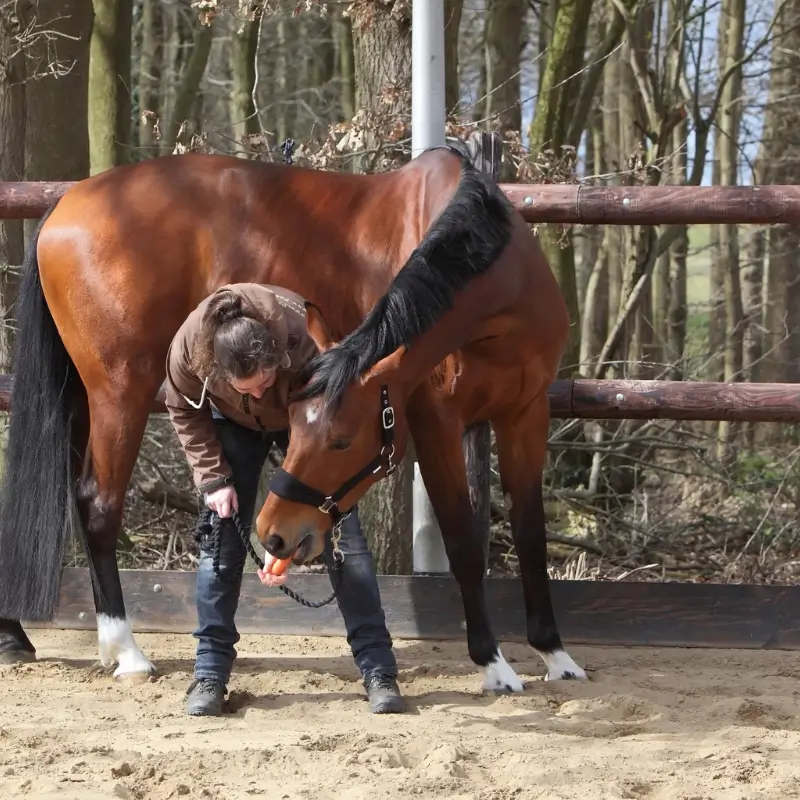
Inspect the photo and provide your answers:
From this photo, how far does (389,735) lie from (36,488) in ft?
5.39

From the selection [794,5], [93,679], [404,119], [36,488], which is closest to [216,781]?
[93,679]

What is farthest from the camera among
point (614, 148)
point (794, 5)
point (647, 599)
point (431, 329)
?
point (614, 148)

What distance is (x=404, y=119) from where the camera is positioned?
187 inches

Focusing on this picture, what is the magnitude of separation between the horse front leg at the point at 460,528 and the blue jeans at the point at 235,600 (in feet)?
1.15

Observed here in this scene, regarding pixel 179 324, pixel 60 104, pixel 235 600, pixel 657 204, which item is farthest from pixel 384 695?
pixel 60 104

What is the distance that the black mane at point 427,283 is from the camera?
10.0 ft

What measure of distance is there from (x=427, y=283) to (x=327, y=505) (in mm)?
705

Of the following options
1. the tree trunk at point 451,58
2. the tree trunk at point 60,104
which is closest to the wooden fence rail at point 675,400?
the tree trunk at point 60,104

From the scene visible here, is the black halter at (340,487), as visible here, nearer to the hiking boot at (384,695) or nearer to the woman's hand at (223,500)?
the woman's hand at (223,500)

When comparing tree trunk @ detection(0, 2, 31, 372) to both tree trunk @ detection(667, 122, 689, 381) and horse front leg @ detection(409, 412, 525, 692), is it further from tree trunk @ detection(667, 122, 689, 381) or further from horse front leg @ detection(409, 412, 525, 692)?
tree trunk @ detection(667, 122, 689, 381)

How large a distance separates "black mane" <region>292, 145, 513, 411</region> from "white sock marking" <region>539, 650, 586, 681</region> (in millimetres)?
1289

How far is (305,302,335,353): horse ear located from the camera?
3.29 meters

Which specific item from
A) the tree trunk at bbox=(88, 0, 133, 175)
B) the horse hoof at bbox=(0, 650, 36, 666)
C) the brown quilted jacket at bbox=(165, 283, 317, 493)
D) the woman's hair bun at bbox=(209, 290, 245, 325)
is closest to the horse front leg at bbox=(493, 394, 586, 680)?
the brown quilted jacket at bbox=(165, 283, 317, 493)

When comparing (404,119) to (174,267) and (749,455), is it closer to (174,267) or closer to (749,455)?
(174,267)
